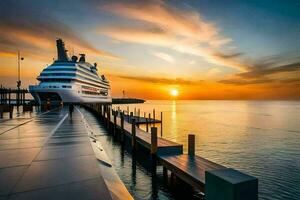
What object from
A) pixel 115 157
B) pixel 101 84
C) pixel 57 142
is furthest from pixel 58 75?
pixel 57 142

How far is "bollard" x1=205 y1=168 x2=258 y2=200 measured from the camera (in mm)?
2902

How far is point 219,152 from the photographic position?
22.6 m

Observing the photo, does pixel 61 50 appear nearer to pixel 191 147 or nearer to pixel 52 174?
pixel 191 147

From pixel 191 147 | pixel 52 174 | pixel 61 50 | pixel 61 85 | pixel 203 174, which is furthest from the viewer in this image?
pixel 61 50

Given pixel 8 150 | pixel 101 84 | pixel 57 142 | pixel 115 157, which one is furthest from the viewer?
pixel 101 84

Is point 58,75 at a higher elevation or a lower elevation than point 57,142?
higher

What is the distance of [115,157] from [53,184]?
38.6ft

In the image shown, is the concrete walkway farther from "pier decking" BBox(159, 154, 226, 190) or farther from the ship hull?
the ship hull

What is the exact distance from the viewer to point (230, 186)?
9.55 feet

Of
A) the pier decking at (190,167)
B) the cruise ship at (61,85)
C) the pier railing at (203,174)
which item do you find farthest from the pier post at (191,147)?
the cruise ship at (61,85)

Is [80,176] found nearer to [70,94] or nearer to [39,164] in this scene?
[39,164]

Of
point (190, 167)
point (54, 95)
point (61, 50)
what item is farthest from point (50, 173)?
point (61, 50)

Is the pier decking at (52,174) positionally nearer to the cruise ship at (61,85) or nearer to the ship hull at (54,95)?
the cruise ship at (61,85)

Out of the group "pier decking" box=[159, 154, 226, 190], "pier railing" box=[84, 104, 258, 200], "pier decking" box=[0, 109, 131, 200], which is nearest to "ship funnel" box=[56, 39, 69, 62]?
"pier railing" box=[84, 104, 258, 200]
